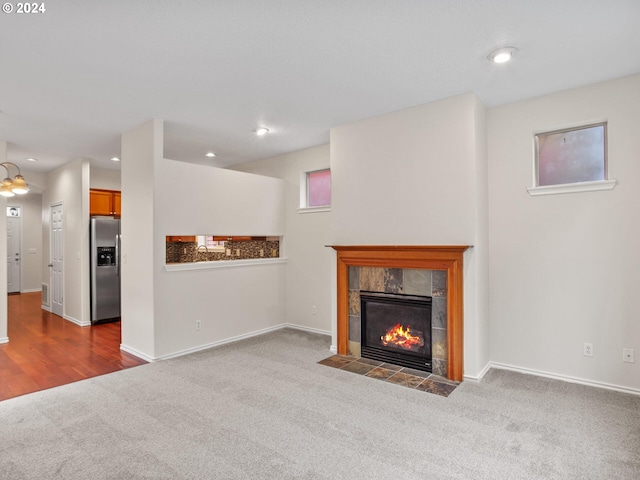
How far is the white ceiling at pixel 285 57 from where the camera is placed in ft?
7.25

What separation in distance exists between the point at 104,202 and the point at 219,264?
126 inches

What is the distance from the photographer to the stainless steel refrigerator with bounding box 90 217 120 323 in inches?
235

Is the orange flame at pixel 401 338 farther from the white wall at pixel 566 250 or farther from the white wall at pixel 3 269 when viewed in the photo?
the white wall at pixel 3 269

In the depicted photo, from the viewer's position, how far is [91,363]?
405cm

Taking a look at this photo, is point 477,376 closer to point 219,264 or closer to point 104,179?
point 219,264

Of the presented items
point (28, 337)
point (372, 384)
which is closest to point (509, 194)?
point (372, 384)

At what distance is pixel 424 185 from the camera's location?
3.73m

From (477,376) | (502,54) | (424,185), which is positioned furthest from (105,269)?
(502,54)

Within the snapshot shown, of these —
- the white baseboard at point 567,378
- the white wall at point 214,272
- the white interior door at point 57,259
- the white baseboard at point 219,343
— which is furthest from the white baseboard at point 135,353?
the white baseboard at point 567,378

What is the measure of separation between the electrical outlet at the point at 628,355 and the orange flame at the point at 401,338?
1.70m

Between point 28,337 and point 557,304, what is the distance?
6.64m

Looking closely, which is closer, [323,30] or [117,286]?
[323,30]

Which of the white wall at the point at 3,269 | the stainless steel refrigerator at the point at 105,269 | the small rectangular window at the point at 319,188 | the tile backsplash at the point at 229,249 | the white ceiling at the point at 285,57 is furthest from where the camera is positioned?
the stainless steel refrigerator at the point at 105,269

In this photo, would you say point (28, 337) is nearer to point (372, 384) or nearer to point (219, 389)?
point (219, 389)
